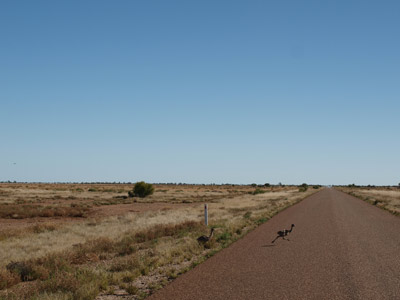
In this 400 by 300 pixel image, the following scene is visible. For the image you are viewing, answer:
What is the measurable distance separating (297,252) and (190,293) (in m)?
5.35

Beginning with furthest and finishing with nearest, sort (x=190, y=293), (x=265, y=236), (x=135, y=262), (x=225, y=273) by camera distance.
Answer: (x=265, y=236), (x=135, y=262), (x=225, y=273), (x=190, y=293)

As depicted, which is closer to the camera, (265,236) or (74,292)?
(74,292)

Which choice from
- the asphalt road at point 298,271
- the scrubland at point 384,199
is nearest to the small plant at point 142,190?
the scrubland at point 384,199

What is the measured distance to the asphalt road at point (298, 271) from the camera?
21.5 feet

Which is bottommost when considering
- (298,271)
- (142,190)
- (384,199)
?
(384,199)

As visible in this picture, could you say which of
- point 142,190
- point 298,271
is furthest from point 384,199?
point 298,271

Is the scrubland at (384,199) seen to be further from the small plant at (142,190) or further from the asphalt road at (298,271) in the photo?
the small plant at (142,190)

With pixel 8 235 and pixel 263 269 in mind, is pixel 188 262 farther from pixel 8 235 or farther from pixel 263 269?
pixel 8 235

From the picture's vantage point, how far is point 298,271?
325 inches

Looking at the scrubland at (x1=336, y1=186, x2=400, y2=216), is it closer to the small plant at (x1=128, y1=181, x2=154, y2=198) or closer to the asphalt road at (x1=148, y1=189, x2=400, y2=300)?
the asphalt road at (x1=148, y1=189, x2=400, y2=300)

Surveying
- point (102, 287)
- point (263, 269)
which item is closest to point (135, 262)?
point (102, 287)

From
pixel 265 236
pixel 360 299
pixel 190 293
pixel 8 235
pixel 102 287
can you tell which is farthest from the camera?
pixel 8 235

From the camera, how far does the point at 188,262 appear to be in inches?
383

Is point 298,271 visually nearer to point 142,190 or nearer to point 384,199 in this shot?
point 384,199
